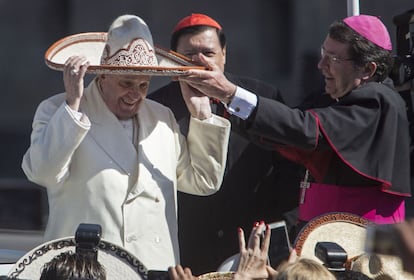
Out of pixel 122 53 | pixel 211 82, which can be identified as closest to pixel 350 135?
pixel 211 82

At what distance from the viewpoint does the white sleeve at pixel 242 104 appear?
3.64m

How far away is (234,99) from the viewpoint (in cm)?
363

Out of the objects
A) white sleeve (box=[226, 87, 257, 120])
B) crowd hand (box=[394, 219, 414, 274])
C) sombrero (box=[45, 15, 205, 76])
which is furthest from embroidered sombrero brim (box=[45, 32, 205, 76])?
crowd hand (box=[394, 219, 414, 274])

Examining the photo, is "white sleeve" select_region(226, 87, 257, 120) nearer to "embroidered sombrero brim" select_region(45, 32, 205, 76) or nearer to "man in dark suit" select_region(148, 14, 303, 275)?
"embroidered sombrero brim" select_region(45, 32, 205, 76)

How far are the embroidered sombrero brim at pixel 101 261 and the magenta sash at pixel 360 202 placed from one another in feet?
2.85

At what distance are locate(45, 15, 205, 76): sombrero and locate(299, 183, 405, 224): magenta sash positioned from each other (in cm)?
66

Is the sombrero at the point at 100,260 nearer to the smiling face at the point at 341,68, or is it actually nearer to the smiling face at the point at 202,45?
the smiling face at the point at 341,68

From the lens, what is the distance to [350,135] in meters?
3.75

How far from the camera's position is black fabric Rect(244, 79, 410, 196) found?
3.68m

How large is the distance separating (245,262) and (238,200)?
3.87ft

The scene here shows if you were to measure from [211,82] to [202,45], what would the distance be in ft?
2.62

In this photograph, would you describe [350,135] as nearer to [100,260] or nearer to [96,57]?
[96,57]

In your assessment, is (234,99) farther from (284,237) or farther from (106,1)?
(106,1)

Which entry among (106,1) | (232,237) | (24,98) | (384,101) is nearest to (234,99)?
(384,101)
